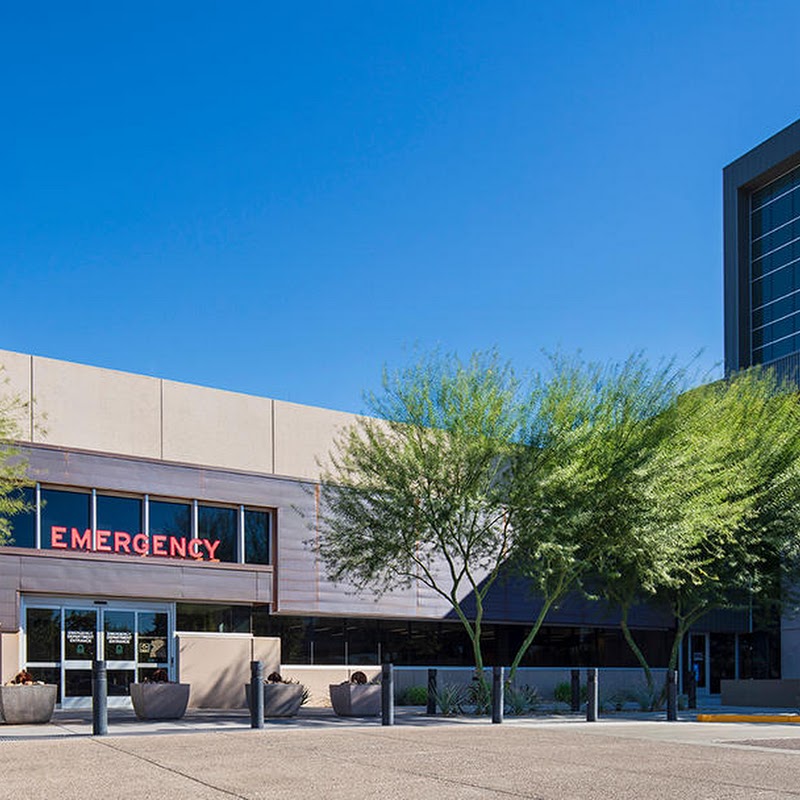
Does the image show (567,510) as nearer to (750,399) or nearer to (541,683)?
(750,399)

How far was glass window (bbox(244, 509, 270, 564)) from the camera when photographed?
2962 centimetres

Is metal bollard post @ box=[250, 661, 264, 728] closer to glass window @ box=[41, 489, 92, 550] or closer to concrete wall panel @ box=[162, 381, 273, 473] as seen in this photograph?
glass window @ box=[41, 489, 92, 550]

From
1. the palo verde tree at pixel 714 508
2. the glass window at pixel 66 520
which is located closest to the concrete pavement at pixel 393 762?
the palo verde tree at pixel 714 508

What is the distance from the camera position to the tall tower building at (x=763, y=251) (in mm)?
54719

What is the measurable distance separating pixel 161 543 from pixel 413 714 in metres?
8.00

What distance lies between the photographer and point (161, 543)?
1093 inches

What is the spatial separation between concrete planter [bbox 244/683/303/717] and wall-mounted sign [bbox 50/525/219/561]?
20.9ft

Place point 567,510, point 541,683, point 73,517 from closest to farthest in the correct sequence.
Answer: point 567,510 → point 73,517 → point 541,683

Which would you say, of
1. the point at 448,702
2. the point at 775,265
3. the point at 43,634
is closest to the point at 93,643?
the point at 43,634

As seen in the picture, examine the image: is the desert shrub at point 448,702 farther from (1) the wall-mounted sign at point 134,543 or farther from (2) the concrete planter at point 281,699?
(1) the wall-mounted sign at point 134,543

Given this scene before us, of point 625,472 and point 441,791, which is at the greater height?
point 625,472

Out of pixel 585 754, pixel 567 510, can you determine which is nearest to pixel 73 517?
pixel 567 510

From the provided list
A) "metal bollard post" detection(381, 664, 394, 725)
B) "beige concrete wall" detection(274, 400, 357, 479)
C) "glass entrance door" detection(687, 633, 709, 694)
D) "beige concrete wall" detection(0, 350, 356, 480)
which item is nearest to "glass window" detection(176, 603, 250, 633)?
"beige concrete wall" detection(0, 350, 356, 480)

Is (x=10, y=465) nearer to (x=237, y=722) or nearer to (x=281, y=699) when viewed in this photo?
(x=281, y=699)
